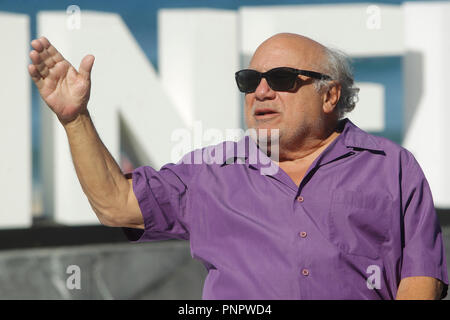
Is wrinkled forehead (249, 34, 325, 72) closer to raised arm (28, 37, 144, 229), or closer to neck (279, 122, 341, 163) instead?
neck (279, 122, 341, 163)

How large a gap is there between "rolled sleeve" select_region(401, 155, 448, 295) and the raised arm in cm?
98

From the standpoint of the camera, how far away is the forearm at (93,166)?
2182 mm

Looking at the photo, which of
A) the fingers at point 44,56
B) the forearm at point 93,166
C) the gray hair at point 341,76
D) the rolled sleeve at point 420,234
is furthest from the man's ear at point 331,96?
the fingers at point 44,56

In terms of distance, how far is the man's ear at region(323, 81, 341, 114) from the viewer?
252cm

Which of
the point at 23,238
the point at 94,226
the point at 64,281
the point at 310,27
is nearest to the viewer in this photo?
the point at 64,281

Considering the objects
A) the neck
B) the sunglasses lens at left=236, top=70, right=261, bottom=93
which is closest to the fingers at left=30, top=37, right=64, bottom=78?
the sunglasses lens at left=236, top=70, right=261, bottom=93

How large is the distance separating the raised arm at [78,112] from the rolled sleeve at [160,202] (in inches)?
4.6

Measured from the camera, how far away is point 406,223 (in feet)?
7.26

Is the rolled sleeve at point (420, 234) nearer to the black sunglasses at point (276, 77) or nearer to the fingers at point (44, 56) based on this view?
the black sunglasses at point (276, 77)

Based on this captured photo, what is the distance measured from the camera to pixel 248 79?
2420mm

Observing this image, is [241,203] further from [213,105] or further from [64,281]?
[213,105]
